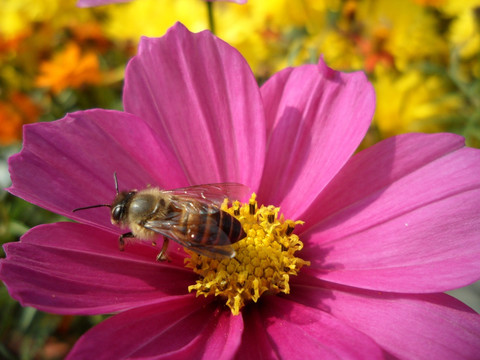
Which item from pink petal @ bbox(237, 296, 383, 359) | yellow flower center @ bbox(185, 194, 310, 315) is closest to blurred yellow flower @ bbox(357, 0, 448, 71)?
yellow flower center @ bbox(185, 194, 310, 315)

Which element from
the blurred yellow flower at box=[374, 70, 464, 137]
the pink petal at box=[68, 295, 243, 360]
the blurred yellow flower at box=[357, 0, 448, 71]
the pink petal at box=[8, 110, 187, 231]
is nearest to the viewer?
the pink petal at box=[68, 295, 243, 360]

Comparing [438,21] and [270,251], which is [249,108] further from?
[438,21]

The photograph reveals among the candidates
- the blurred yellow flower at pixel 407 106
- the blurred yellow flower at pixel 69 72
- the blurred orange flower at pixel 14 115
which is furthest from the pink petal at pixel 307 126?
the blurred orange flower at pixel 14 115

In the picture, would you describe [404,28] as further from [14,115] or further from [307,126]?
[14,115]

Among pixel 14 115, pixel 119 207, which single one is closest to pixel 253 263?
pixel 119 207

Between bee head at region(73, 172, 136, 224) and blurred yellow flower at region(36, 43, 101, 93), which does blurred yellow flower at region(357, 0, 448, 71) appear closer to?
blurred yellow flower at region(36, 43, 101, 93)

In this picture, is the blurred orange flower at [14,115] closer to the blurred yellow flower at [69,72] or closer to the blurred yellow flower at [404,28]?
the blurred yellow flower at [69,72]

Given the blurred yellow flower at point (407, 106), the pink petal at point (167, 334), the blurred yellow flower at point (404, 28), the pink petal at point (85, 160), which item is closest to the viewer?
the pink petal at point (167, 334)
